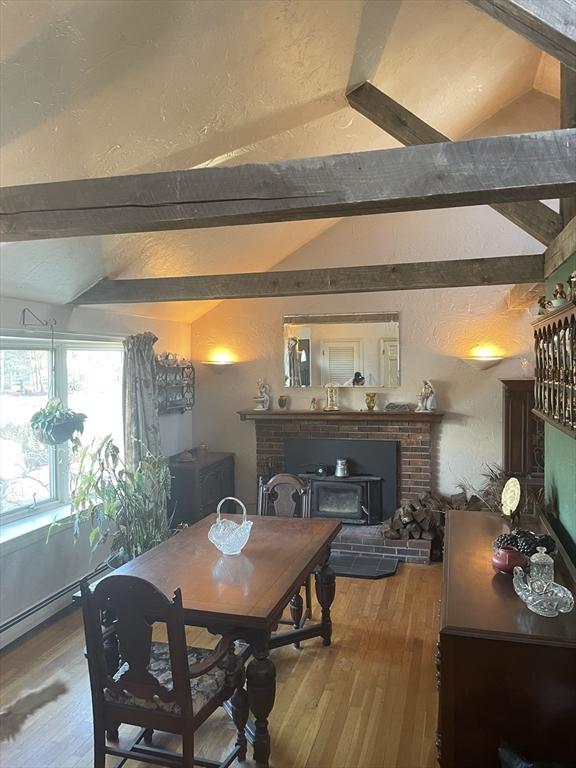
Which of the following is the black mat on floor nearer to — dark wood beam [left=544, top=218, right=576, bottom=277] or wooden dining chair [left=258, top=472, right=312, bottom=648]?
wooden dining chair [left=258, top=472, right=312, bottom=648]

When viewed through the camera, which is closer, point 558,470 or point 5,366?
point 558,470

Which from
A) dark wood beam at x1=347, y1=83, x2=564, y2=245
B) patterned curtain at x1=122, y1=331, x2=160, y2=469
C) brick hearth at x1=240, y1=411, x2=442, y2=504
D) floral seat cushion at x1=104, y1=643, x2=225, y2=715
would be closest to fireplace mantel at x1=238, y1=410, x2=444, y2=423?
brick hearth at x1=240, y1=411, x2=442, y2=504

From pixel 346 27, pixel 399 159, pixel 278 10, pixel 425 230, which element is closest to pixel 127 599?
pixel 399 159

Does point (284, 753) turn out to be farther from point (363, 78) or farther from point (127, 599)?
point (363, 78)

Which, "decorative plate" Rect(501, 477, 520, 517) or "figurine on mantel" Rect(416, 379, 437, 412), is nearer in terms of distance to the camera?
"decorative plate" Rect(501, 477, 520, 517)

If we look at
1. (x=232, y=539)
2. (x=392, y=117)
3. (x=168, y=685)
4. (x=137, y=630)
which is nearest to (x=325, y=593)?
(x=232, y=539)

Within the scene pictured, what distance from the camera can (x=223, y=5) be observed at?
2191 mm

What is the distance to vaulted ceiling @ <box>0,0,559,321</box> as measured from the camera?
2105 mm

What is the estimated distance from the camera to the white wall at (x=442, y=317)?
5.21 m

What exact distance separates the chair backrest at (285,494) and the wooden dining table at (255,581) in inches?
14.6

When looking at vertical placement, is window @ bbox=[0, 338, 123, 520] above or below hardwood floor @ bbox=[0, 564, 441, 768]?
above

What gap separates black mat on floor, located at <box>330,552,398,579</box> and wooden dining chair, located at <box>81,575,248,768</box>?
2529mm

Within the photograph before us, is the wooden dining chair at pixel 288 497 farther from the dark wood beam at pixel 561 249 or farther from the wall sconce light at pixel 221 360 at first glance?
the wall sconce light at pixel 221 360

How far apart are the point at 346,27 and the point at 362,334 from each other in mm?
3191
